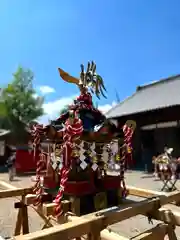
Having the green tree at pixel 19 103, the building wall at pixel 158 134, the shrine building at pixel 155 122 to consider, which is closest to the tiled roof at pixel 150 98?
the shrine building at pixel 155 122

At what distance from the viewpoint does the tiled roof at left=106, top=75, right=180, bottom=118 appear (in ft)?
53.0

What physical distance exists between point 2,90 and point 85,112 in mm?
27395

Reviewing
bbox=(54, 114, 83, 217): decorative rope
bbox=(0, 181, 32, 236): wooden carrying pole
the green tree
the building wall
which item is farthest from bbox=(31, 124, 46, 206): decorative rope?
the green tree

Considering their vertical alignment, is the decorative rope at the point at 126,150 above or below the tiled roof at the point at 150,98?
below

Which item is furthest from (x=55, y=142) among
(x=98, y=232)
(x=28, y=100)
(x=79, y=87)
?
(x=28, y=100)

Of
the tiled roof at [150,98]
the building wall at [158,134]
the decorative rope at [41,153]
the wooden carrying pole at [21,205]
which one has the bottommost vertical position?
the wooden carrying pole at [21,205]

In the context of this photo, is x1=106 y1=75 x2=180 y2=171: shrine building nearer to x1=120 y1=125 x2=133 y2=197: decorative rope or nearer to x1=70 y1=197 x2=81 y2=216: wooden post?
x1=120 y1=125 x2=133 y2=197: decorative rope

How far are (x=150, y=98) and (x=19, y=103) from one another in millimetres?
15458

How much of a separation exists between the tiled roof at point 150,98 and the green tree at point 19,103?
1127 cm

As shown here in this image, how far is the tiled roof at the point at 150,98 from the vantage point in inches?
636

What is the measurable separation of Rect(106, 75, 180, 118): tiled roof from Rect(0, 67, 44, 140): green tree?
11.3 m

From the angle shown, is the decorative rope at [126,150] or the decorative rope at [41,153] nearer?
the decorative rope at [41,153]

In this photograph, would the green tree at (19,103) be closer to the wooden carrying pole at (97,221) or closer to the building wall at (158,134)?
the building wall at (158,134)

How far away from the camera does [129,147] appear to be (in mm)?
3023
